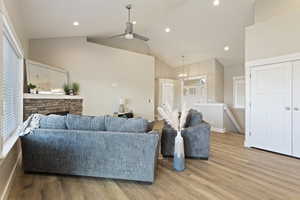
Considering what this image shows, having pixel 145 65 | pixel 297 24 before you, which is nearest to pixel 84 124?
pixel 297 24

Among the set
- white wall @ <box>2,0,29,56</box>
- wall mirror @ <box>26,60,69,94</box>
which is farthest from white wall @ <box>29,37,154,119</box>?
white wall @ <box>2,0,29,56</box>

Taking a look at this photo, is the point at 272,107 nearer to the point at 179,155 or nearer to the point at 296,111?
the point at 296,111

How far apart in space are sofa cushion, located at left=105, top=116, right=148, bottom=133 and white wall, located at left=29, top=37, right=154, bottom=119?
176 inches

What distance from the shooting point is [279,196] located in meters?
2.24

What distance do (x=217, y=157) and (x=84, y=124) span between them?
2552 millimetres

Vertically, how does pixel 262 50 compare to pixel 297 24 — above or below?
below

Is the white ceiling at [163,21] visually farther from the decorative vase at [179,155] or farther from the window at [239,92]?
the decorative vase at [179,155]

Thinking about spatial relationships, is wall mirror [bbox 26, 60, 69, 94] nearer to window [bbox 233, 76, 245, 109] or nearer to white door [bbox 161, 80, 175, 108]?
white door [bbox 161, 80, 175, 108]

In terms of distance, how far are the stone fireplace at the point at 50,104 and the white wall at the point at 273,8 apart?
18.3ft

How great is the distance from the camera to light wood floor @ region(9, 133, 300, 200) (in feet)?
7.33

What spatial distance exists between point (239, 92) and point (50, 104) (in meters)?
6.96

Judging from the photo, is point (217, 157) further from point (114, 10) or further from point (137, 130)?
point (114, 10)

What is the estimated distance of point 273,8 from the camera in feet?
14.6

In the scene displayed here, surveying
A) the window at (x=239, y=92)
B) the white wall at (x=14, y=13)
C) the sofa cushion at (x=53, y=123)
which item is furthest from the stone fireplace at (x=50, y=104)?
the window at (x=239, y=92)
